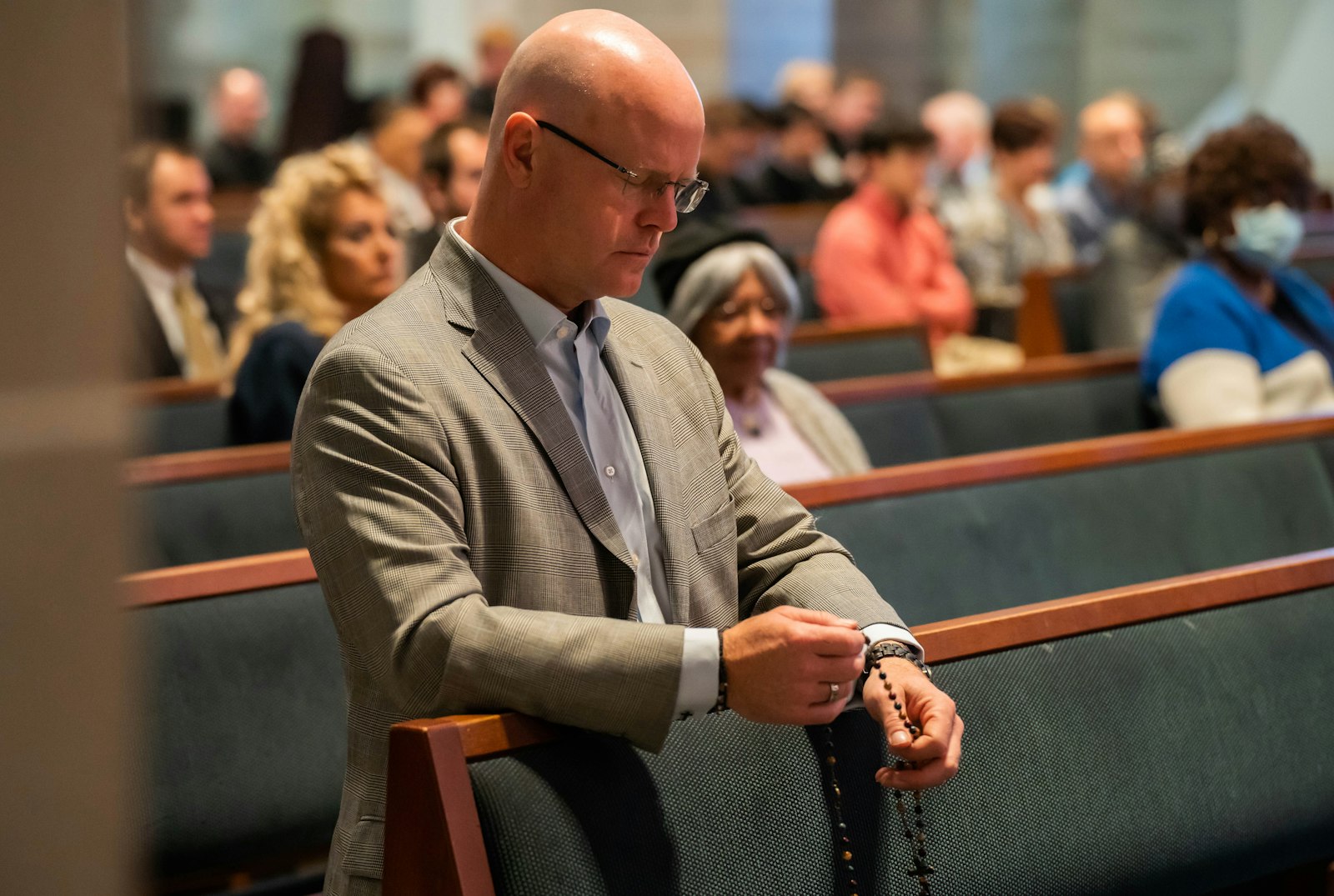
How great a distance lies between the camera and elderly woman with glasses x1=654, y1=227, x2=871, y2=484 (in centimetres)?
297

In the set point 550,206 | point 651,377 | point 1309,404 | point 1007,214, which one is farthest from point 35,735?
point 1007,214

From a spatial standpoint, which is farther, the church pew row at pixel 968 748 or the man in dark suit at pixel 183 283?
the man in dark suit at pixel 183 283

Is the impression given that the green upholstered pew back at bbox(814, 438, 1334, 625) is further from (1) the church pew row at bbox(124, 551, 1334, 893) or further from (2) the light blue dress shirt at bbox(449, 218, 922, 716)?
(2) the light blue dress shirt at bbox(449, 218, 922, 716)

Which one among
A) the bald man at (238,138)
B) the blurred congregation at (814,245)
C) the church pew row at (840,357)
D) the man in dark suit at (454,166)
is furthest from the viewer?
the bald man at (238,138)

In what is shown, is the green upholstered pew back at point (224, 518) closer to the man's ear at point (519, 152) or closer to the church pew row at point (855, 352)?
the man's ear at point (519, 152)

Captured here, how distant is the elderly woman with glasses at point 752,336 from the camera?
297 cm

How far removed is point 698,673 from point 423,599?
250 mm

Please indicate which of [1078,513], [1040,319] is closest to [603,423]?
[1078,513]

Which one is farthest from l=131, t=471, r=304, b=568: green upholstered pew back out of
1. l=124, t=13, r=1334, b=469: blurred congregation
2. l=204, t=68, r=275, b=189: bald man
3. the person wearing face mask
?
l=204, t=68, r=275, b=189: bald man

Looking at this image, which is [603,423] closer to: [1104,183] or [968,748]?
[968,748]

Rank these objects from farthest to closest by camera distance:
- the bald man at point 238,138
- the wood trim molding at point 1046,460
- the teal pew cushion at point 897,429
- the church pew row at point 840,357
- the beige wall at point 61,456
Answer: the bald man at point 238,138
the church pew row at point 840,357
the teal pew cushion at point 897,429
the wood trim molding at point 1046,460
the beige wall at point 61,456

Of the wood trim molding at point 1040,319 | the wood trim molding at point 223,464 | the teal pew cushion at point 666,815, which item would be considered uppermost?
the teal pew cushion at point 666,815

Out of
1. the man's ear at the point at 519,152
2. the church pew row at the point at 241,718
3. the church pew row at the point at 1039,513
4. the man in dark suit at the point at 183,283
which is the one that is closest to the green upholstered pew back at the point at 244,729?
the church pew row at the point at 241,718

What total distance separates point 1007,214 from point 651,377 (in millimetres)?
5290
